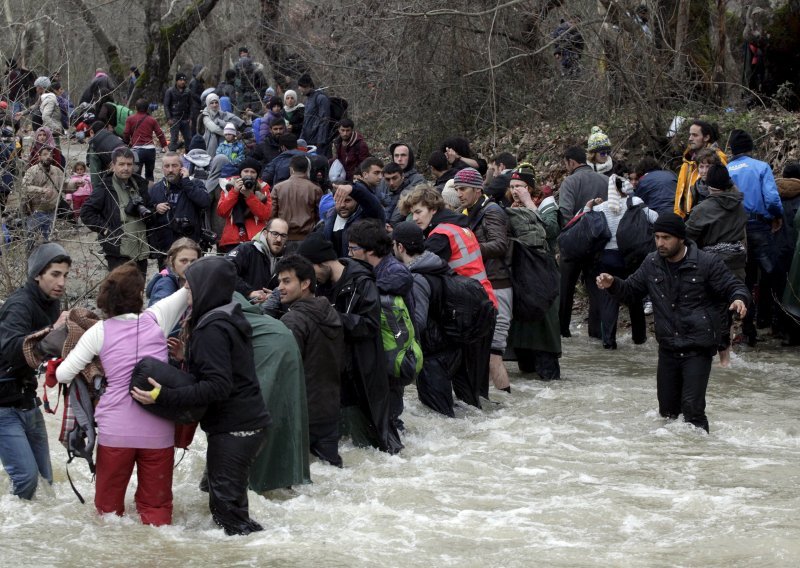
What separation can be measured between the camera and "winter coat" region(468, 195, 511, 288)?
3.67m

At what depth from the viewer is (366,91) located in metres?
19.5

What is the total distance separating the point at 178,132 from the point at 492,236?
17.7 m

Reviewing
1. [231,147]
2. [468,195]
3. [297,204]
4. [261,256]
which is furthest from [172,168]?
[231,147]

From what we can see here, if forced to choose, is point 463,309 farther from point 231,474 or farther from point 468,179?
point 231,474

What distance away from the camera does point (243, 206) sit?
1197 centimetres

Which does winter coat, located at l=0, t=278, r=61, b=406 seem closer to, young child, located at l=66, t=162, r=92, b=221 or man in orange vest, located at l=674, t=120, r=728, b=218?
man in orange vest, located at l=674, t=120, r=728, b=218

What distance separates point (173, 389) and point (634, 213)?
23.7ft

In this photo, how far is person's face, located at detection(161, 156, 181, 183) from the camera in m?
12.2

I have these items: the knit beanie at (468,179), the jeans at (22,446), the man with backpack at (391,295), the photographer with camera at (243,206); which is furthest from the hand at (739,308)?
the photographer with camera at (243,206)

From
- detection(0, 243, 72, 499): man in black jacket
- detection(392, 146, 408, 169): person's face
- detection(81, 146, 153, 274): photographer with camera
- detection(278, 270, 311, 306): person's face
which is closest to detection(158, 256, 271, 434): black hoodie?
detection(0, 243, 72, 499): man in black jacket

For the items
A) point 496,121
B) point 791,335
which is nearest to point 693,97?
point 496,121

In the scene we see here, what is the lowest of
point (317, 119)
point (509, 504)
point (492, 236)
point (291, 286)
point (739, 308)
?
point (509, 504)

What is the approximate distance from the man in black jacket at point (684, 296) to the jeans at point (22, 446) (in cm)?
409

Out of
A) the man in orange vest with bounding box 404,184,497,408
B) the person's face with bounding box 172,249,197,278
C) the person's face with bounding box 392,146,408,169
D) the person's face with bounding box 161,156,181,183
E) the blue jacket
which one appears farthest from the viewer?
the person's face with bounding box 392,146,408,169
